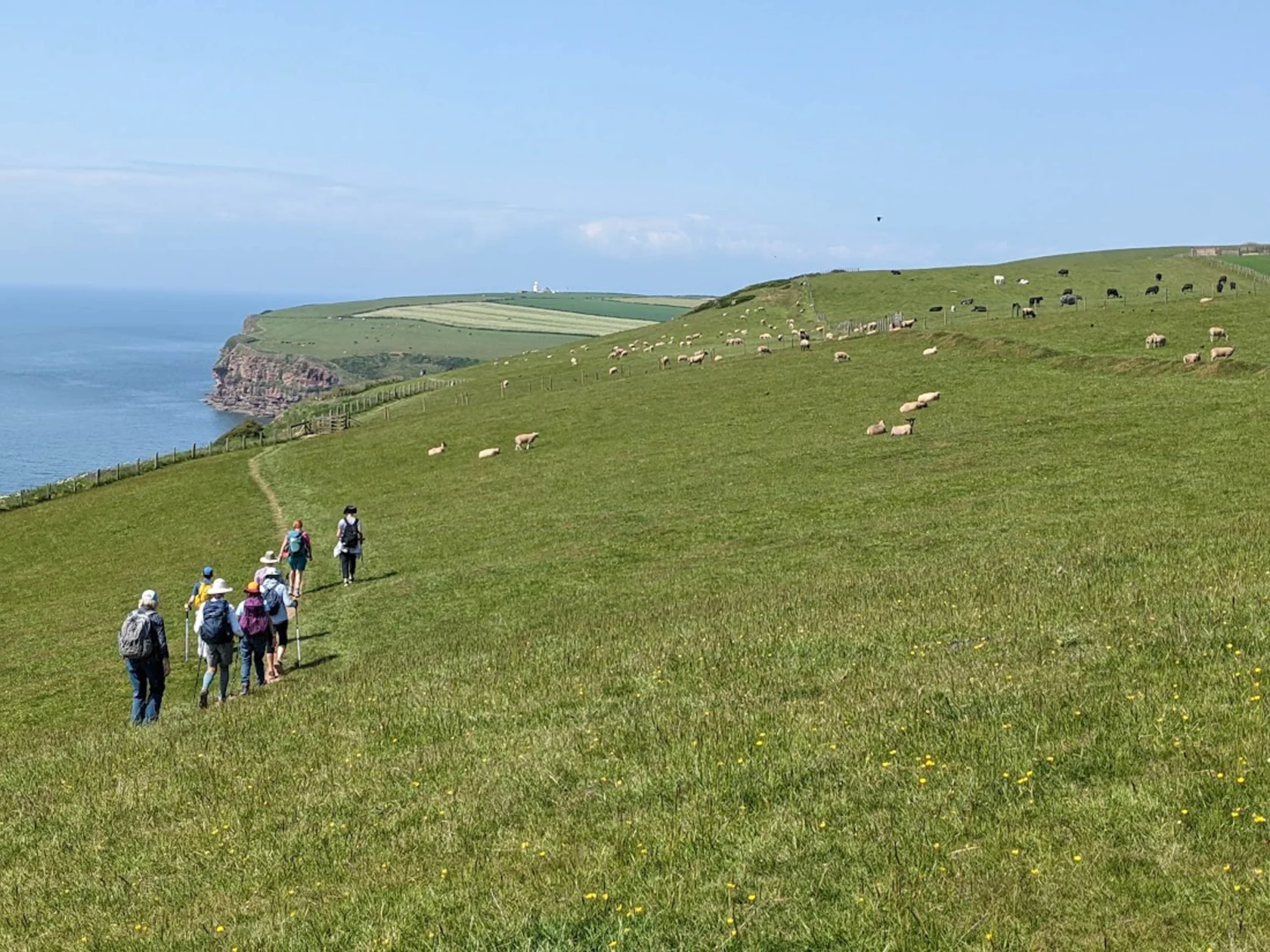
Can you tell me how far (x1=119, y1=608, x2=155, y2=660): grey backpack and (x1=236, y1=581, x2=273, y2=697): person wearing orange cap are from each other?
6.86 feet

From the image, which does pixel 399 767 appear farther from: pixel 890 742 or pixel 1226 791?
pixel 1226 791

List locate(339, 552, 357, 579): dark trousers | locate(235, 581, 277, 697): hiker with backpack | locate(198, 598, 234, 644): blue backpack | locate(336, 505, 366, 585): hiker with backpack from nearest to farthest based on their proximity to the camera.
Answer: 1. locate(198, 598, 234, 644): blue backpack
2. locate(235, 581, 277, 697): hiker with backpack
3. locate(336, 505, 366, 585): hiker with backpack
4. locate(339, 552, 357, 579): dark trousers

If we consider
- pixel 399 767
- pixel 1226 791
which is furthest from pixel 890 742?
pixel 399 767

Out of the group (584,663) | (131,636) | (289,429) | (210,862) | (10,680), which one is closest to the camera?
(210,862)

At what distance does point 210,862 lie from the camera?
1269cm

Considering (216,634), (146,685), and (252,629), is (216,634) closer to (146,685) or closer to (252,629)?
(252,629)

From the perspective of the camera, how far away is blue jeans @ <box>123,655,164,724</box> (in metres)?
21.8

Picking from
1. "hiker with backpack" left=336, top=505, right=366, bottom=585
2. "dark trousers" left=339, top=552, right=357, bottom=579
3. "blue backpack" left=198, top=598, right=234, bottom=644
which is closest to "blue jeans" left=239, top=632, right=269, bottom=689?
"blue backpack" left=198, top=598, right=234, bottom=644

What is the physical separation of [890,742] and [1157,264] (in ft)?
408

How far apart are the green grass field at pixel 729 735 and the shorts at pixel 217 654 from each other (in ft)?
5.62

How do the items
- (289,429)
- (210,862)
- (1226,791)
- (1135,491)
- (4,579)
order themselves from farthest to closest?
(289,429) < (4,579) < (1135,491) < (210,862) < (1226,791)

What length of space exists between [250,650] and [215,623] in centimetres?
150

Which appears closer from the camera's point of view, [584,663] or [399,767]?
[399,767]

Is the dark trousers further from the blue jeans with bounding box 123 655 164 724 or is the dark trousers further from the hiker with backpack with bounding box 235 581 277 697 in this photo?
the blue jeans with bounding box 123 655 164 724
